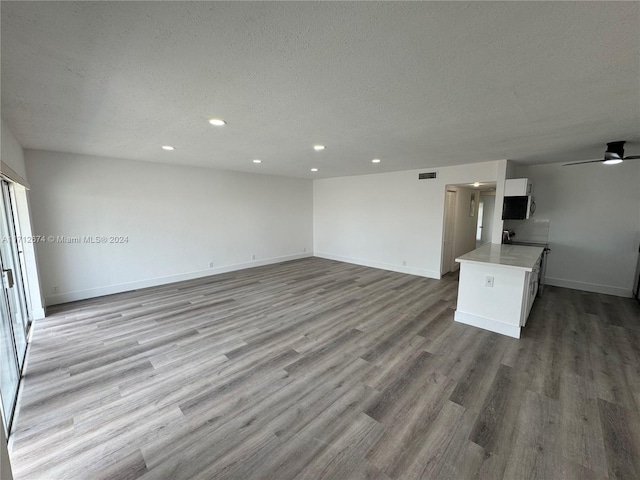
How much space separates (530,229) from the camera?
562 centimetres

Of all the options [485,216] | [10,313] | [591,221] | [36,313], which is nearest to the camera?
[10,313]

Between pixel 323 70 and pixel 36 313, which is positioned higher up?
pixel 323 70

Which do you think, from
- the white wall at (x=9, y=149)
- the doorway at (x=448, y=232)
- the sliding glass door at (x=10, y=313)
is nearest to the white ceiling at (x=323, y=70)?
the white wall at (x=9, y=149)

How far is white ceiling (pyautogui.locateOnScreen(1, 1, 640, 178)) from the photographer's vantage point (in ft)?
3.92

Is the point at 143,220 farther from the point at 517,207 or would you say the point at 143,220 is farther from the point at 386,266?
the point at 517,207

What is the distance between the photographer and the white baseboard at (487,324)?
128 inches

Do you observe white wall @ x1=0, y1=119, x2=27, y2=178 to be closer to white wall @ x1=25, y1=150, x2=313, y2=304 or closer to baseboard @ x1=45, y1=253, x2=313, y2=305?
white wall @ x1=25, y1=150, x2=313, y2=304

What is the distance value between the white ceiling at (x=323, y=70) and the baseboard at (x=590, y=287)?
3209mm

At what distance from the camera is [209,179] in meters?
5.99

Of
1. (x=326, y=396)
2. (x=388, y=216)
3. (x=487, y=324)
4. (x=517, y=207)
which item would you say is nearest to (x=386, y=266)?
(x=388, y=216)

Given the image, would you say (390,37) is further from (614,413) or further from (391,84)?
(614,413)

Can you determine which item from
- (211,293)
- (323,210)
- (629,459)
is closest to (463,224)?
(323,210)

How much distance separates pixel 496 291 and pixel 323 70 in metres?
3.45

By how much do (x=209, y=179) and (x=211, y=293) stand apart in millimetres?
2757
